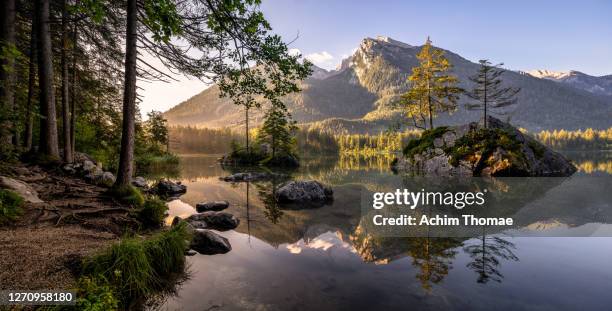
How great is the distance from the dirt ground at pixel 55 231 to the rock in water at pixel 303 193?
7.72m

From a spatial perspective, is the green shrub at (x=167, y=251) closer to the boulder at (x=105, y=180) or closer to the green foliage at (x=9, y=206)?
the green foliage at (x=9, y=206)

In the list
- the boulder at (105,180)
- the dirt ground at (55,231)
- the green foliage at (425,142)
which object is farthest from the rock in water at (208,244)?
the green foliage at (425,142)

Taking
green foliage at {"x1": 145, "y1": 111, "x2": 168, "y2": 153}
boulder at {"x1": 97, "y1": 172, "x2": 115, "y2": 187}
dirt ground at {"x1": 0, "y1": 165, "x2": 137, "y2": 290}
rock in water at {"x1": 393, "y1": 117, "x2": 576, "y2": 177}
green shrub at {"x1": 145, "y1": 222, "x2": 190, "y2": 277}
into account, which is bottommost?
green shrub at {"x1": 145, "y1": 222, "x2": 190, "y2": 277}

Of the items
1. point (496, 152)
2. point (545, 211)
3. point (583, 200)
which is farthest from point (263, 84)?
point (496, 152)

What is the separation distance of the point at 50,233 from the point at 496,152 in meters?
28.9

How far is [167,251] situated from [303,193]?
31.9ft

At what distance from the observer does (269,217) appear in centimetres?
1151

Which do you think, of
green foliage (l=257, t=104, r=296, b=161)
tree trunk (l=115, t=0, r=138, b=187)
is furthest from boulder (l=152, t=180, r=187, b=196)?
green foliage (l=257, t=104, r=296, b=161)

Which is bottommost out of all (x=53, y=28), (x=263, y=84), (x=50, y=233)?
(x=50, y=233)

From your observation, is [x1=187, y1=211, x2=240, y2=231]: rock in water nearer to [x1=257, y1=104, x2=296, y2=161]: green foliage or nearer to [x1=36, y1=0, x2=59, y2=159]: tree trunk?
[x1=36, y1=0, x2=59, y2=159]: tree trunk

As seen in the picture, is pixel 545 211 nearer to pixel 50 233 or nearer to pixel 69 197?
pixel 50 233

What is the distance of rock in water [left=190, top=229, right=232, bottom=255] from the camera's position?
24.1 ft

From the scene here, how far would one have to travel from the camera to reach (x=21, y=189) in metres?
7.48

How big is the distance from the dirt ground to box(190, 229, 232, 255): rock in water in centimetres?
182
